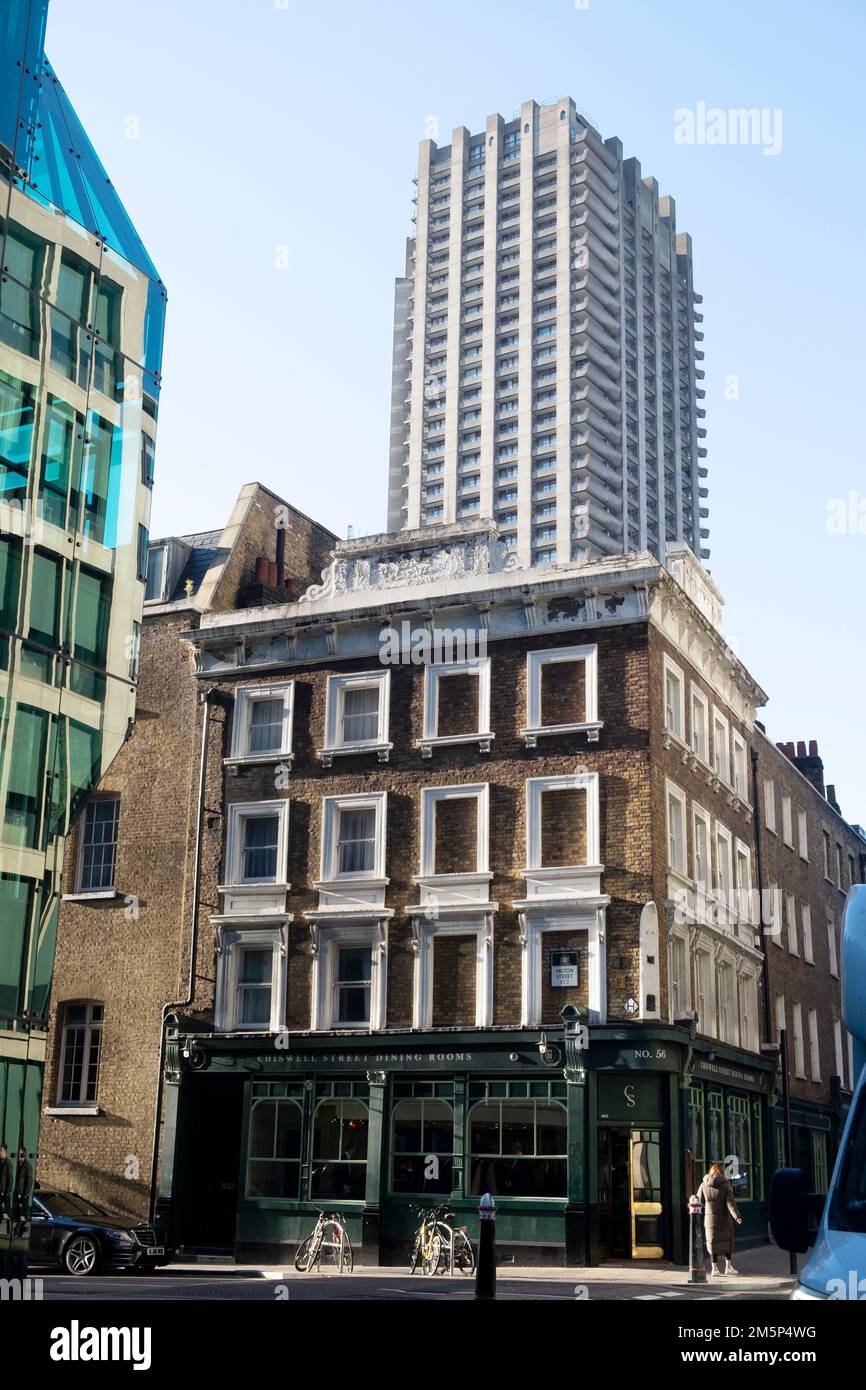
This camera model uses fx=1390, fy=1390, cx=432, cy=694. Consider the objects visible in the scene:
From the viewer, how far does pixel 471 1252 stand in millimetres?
23453

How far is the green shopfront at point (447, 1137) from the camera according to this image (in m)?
25.8

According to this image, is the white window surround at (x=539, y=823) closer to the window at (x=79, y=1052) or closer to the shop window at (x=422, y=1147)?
the shop window at (x=422, y=1147)

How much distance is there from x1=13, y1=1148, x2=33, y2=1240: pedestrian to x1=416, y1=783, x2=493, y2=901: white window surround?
15540mm

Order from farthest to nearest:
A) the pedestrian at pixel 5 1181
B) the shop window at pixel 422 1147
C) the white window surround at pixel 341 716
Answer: the white window surround at pixel 341 716
the shop window at pixel 422 1147
the pedestrian at pixel 5 1181

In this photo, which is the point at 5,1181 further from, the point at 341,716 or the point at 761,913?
the point at 761,913

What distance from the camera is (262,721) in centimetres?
3191

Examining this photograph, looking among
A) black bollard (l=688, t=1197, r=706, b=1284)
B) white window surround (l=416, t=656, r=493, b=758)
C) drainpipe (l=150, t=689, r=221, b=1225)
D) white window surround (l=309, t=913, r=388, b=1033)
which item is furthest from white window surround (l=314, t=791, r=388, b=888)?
black bollard (l=688, t=1197, r=706, b=1284)

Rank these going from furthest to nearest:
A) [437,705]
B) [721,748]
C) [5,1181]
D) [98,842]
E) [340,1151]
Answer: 1. [721,748]
2. [98,842]
3. [437,705]
4. [340,1151]
5. [5,1181]

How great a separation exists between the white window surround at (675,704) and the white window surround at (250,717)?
8.29m

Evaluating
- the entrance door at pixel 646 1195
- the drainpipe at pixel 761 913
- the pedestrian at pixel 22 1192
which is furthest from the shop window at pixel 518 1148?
the pedestrian at pixel 22 1192

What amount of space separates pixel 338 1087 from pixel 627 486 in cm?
9745

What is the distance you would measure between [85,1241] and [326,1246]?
623 centimetres

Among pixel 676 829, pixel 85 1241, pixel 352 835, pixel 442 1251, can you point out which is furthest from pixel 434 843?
pixel 85 1241
